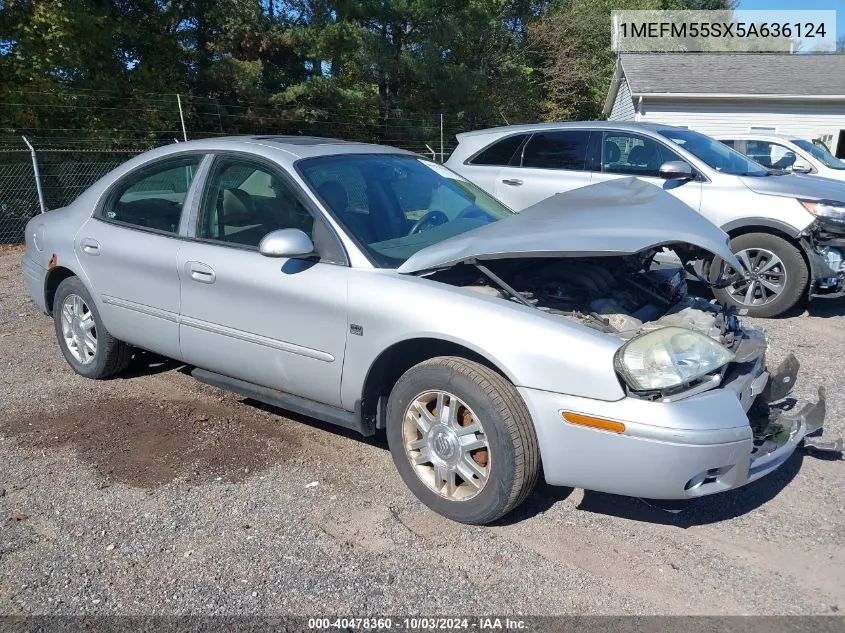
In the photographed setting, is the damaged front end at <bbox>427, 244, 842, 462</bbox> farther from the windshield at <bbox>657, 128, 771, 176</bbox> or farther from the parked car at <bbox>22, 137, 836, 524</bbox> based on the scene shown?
the windshield at <bbox>657, 128, 771, 176</bbox>

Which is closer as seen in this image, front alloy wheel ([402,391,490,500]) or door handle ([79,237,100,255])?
front alloy wheel ([402,391,490,500])

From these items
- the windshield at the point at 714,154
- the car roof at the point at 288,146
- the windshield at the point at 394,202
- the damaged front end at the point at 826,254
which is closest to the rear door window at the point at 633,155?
the windshield at the point at 714,154

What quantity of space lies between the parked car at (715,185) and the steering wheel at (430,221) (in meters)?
2.76

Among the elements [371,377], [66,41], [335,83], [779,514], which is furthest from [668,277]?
[335,83]

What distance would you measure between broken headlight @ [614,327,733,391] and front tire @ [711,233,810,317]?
12.7 ft

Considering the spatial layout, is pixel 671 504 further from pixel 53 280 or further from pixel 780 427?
pixel 53 280

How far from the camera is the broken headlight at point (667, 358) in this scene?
2857mm

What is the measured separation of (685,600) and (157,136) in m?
16.8

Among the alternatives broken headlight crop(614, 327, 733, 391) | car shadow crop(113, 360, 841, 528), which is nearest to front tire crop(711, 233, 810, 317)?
car shadow crop(113, 360, 841, 528)

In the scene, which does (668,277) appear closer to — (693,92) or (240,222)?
(240,222)

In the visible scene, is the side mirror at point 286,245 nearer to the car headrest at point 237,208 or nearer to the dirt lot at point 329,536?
the car headrest at point 237,208

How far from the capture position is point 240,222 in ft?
13.5

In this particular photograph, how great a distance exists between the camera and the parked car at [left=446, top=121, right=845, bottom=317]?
6.50 metres

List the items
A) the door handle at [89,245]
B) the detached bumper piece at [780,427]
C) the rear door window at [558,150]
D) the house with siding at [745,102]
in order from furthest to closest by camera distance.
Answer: the house with siding at [745,102] < the rear door window at [558,150] < the door handle at [89,245] < the detached bumper piece at [780,427]
